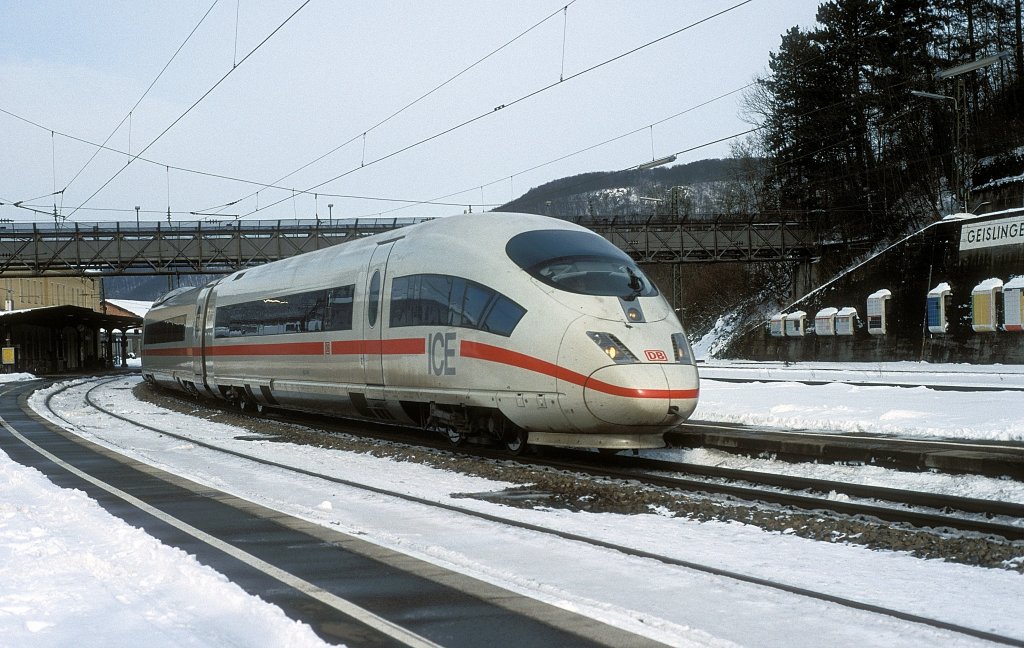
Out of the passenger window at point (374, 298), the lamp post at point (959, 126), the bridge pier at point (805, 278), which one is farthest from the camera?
the bridge pier at point (805, 278)

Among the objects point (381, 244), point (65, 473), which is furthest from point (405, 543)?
point (381, 244)

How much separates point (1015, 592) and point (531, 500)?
4.68 meters

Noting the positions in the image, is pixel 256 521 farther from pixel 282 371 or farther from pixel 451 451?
pixel 282 371

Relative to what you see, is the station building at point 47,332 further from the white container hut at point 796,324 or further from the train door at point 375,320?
the train door at point 375,320

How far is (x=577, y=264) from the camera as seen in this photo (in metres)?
12.1

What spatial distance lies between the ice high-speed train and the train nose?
0.01 metres

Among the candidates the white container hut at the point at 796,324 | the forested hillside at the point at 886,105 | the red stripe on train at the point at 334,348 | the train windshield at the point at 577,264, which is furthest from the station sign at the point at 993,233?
the red stripe on train at the point at 334,348

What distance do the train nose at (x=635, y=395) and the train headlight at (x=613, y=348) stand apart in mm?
91

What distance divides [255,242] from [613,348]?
49127mm

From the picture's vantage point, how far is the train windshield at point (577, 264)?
1182cm

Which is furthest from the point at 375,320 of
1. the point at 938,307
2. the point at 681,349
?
the point at 938,307

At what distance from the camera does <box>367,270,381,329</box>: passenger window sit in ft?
48.9

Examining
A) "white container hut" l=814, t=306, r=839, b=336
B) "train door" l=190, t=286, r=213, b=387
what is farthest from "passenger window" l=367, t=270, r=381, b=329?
"white container hut" l=814, t=306, r=839, b=336

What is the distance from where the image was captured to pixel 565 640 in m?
4.84
